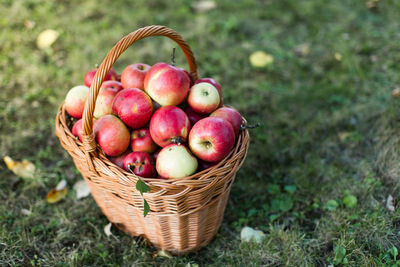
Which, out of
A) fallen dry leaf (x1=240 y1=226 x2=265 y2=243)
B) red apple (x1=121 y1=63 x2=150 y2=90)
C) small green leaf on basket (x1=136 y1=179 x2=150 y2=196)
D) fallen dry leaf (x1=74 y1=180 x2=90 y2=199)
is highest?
red apple (x1=121 y1=63 x2=150 y2=90)

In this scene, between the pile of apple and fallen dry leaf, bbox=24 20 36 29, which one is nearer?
the pile of apple

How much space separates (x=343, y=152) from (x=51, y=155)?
2505 mm

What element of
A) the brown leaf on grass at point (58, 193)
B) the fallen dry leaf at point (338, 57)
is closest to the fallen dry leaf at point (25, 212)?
the brown leaf on grass at point (58, 193)

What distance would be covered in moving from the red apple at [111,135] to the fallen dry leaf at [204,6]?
313cm

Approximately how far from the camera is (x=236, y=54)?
3.75 meters

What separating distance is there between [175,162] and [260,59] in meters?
2.43

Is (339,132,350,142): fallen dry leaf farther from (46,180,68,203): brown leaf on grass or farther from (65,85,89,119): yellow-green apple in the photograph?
(46,180,68,203): brown leaf on grass

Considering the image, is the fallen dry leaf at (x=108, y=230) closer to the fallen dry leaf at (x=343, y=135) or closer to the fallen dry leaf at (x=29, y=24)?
the fallen dry leaf at (x=343, y=135)

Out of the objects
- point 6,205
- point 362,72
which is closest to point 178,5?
point 362,72

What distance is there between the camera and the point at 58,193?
236 centimetres

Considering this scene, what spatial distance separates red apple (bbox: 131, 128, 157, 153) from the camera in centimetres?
183

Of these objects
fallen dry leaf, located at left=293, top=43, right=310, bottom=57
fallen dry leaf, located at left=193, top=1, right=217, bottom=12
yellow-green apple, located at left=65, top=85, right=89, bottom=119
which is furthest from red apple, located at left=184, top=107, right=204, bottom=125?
fallen dry leaf, located at left=193, top=1, right=217, bottom=12

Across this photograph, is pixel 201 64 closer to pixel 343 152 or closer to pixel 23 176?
pixel 343 152

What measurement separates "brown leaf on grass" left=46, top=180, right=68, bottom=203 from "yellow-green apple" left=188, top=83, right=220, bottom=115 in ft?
4.07
